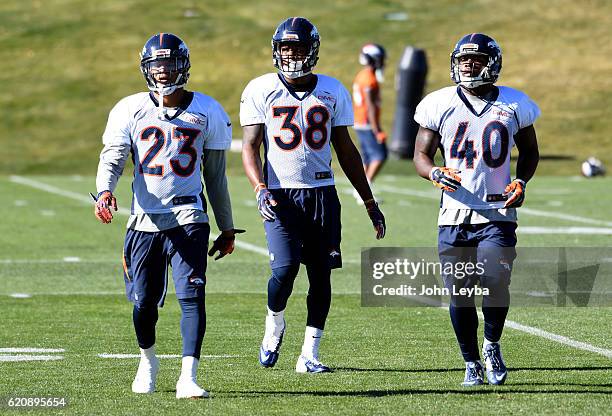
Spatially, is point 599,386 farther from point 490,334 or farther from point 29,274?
point 29,274

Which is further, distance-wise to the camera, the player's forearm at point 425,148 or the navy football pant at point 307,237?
the navy football pant at point 307,237

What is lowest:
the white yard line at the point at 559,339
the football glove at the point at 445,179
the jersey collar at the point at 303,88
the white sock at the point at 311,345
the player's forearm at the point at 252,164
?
the white yard line at the point at 559,339

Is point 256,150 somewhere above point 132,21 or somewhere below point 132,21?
above

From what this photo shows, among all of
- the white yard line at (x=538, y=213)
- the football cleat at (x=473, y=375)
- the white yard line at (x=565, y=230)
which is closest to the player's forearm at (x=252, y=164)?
the football cleat at (x=473, y=375)

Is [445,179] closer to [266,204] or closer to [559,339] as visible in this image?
[266,204]

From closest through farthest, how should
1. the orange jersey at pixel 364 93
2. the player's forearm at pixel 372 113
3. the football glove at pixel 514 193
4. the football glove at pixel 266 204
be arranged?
1. the football glove at pixel 514 193
2. the football glove at pixel 266 204
3. the player's forearm at pixel 372 113
4. the orange jersey at pixel 364 93

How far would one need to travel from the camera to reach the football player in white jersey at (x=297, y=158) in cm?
825

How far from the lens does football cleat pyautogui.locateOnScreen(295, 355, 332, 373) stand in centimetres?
809

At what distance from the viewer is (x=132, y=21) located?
137 ft

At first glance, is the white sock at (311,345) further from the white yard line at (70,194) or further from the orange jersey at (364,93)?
the orange jersey at (364,93)

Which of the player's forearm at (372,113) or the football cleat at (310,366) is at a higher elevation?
the football cleat at (310,366)

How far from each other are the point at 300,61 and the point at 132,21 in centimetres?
3411

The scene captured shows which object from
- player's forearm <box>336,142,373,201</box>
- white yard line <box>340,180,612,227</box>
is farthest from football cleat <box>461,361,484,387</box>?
white yard line <box>340,180,612,227</box>

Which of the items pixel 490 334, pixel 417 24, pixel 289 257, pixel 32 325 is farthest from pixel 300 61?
pixel 417 24
